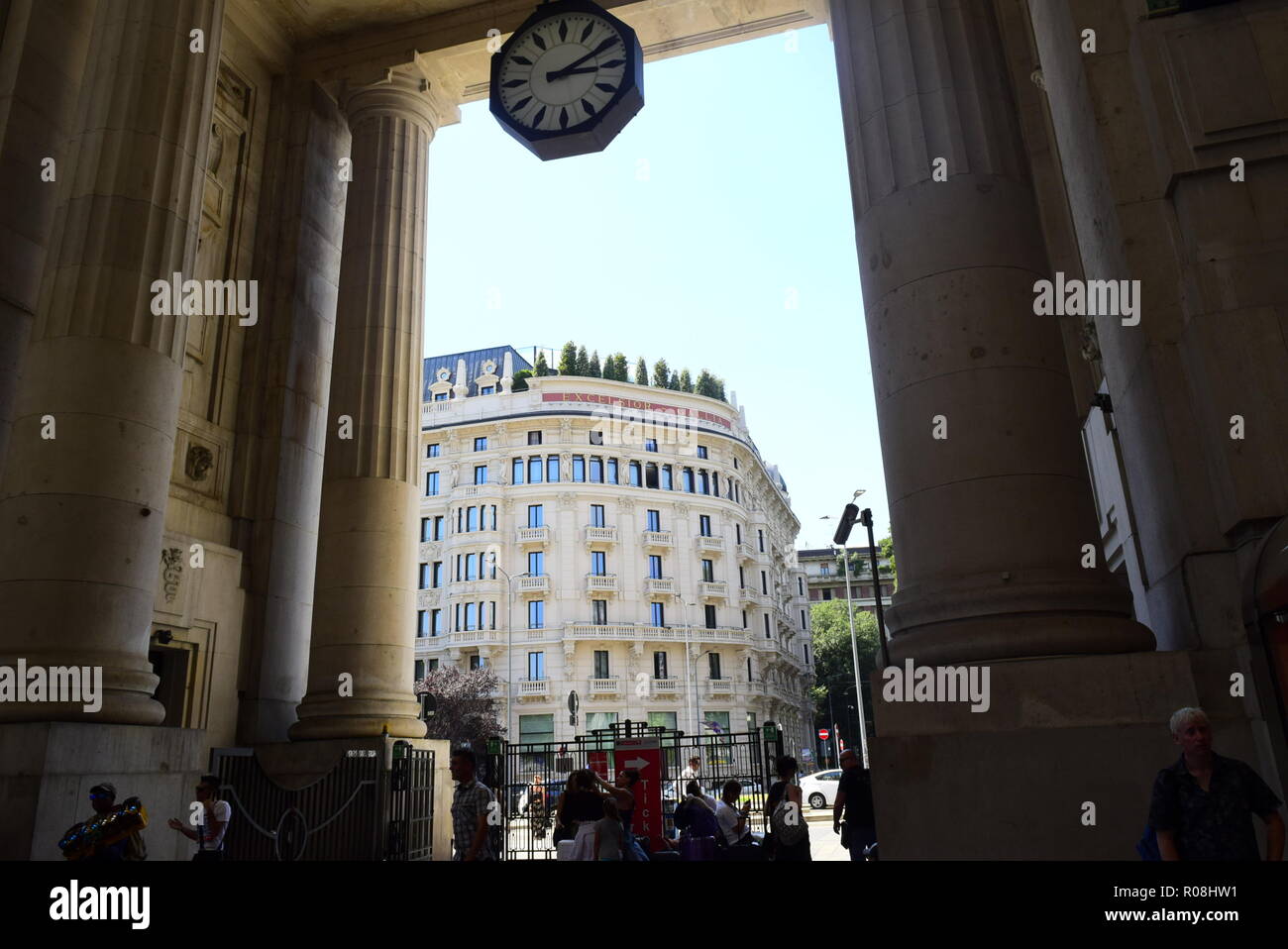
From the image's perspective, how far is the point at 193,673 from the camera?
12.3 meters

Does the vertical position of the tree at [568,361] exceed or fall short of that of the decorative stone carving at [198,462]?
it exceeds it

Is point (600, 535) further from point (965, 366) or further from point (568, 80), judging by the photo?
point (965, 366)

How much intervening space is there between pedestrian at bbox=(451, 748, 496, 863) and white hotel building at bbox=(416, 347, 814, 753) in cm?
5372

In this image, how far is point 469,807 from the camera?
7.95m

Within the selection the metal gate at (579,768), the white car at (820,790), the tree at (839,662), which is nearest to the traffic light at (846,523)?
the metal gate at (579,768)

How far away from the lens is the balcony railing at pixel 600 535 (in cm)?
6562

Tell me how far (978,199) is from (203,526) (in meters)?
11.8

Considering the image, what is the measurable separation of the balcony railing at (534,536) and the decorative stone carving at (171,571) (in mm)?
52452

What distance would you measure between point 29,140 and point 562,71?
679 centimetres

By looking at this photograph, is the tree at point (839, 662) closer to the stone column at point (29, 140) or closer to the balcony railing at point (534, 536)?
the balcony railing at point (534, 536)

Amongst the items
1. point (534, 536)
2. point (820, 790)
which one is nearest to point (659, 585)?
point (534, 536)

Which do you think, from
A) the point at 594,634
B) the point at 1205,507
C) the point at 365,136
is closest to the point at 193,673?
the point at 365,136

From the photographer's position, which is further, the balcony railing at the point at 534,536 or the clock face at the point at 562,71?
the balcony railing at the point at 534,536

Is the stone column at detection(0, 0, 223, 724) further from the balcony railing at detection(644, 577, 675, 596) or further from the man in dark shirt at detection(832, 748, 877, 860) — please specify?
the balcony railing at detection(644, 577, 675, 596)
